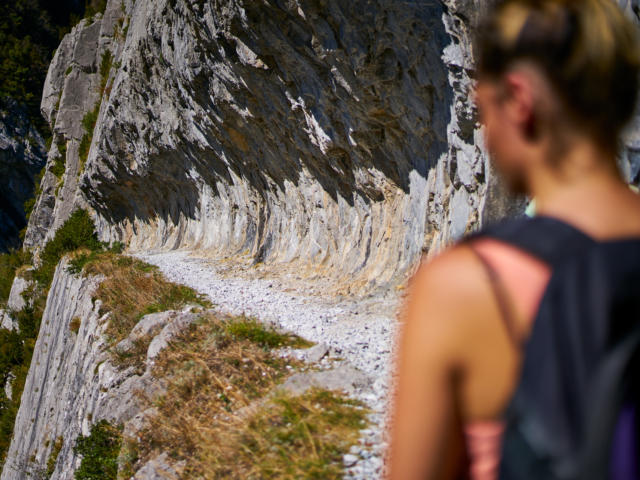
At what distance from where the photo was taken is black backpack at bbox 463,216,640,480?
91 centimetres

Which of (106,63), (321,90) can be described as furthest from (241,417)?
(106,63)

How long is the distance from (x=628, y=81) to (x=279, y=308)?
9024 mm

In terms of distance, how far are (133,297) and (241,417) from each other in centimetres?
785

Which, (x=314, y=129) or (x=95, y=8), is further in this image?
(x=95, y=8)

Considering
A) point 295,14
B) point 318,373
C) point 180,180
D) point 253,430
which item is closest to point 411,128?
point 295,14

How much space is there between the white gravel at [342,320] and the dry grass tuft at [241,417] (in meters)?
0.21

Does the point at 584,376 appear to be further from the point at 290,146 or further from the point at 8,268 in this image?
the point at 8,268

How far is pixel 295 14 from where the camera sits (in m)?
10.9

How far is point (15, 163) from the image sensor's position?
52781 millimetres

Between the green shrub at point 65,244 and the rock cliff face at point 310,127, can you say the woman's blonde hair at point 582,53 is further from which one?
the green shrub at point 65,244

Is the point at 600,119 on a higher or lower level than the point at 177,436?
higher

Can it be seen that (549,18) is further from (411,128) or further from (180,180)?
(180,180)

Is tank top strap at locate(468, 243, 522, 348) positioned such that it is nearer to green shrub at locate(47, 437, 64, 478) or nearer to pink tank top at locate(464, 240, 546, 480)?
pink tank top at locate(464, 240, 546, 480)

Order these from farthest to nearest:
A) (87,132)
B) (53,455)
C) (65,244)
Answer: (87,132)
(65,244)
(53,455)
